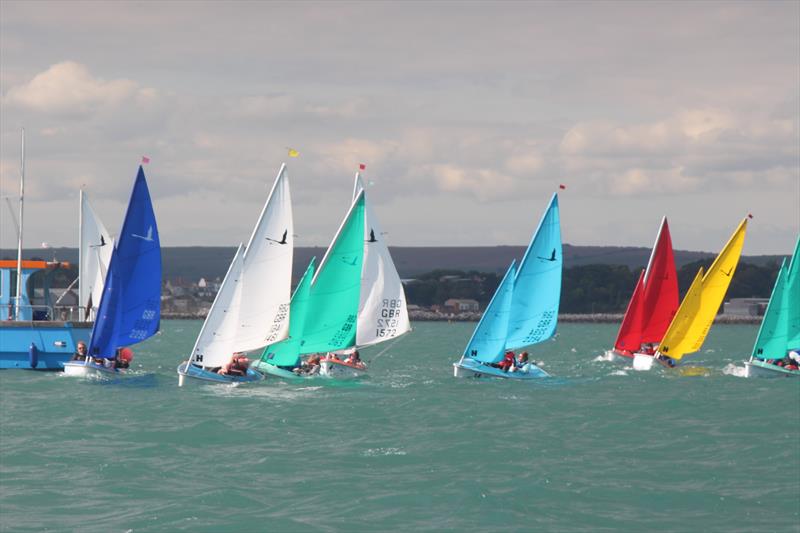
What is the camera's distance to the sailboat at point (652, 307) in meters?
65.8

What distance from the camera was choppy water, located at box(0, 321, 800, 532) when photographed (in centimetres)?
2403

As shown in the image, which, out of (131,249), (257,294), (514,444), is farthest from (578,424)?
(131,249)

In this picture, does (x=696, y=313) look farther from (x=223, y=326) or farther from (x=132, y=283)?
(x=132, y=283)

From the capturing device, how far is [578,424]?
1438 inches

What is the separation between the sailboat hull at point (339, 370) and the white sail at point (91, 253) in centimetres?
1427

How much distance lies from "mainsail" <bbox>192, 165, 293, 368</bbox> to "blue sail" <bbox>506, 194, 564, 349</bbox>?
10.6m

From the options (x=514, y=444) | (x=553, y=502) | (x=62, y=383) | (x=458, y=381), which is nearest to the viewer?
(x=553, y=502)

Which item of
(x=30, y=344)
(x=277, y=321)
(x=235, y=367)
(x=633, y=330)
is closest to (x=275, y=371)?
(x=277, y=321)

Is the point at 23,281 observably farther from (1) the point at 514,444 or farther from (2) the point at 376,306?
(1) the point at 514,444

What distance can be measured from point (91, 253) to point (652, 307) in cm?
2893

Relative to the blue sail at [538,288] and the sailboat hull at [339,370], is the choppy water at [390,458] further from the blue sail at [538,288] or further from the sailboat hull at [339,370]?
the blue sail at [538,288]

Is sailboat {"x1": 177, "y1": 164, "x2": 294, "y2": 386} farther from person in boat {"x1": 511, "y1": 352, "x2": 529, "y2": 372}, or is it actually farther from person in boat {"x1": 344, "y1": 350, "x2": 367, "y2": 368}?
Answer: person in boat {"x1": 511, "y1": 352, "x2": 529, "y2": 372}

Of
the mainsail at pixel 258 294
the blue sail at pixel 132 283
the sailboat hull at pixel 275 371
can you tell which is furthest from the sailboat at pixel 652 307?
the blue sail at pixel 132 283

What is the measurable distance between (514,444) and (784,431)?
28.1 feet
